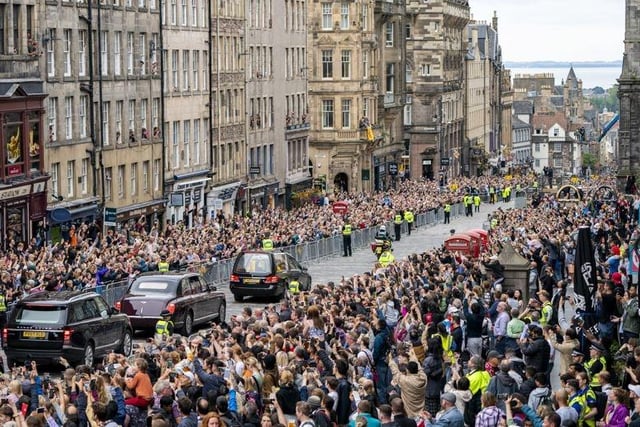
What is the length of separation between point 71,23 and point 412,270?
2362 cm

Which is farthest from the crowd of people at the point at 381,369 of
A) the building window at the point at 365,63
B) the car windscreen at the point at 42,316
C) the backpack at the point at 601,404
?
the building window at the point at 365,63

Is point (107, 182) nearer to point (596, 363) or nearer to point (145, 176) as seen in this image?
point (145, 176)

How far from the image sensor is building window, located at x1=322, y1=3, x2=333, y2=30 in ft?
315

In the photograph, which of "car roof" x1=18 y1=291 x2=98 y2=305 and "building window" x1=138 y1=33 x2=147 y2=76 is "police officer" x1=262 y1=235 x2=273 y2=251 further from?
"car roof" x1=18 y1=291 x2=98 y2=305

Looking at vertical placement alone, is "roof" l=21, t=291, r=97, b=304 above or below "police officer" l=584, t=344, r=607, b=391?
below

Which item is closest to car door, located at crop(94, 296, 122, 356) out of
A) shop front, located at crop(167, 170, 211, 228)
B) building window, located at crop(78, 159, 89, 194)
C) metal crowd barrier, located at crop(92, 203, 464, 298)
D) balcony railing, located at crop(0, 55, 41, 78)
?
metal crowd barrier, located at crop(92, 203, 464, 298)

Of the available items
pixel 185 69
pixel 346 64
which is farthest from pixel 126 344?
pixel 346 64

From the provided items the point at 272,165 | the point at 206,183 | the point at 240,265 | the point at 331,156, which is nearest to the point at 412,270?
the point at 240,265

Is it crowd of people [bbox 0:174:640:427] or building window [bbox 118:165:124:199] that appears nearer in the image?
crowd of people [bbox 0:174:640:427]

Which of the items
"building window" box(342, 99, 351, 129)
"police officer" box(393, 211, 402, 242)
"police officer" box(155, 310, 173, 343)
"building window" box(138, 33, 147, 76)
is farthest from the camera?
"building window" box(342, 99, 351, 129)

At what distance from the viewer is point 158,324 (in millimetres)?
32625

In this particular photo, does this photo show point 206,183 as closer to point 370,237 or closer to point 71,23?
point 370,237

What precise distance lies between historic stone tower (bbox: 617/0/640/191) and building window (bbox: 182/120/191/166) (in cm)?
2256

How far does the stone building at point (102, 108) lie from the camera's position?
188ft
